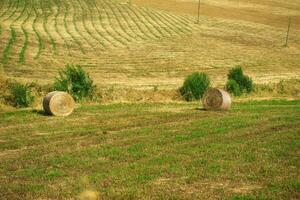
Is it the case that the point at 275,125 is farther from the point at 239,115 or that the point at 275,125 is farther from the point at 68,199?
the point at 68,199

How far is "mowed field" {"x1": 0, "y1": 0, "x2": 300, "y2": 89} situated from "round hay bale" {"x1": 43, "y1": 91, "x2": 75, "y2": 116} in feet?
36.0

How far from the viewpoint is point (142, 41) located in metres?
56.1

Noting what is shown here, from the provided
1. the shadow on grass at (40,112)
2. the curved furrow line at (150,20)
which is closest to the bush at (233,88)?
the shadow on grass at (40,112)

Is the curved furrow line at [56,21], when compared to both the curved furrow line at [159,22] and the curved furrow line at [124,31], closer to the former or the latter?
the curved furrow line at [124,31]

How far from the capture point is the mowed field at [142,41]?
132 ft

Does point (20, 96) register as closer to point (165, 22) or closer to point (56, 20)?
point (56, 20)

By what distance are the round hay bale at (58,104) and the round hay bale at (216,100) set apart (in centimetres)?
639

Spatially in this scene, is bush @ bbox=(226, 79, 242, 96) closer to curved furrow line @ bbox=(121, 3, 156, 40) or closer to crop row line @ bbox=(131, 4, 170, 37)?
curved furrow line @ bbox=(121, 3, 156, 40)

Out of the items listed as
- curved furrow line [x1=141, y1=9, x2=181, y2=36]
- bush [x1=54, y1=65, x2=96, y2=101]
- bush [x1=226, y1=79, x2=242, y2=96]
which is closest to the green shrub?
bush [x1=54, y1=65, x2=96, y2=101]

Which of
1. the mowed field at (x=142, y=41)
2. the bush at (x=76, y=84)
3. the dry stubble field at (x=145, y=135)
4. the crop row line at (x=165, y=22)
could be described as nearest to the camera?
the dry stubble field at (x=145, y=135)

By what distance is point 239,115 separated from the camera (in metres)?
21.7

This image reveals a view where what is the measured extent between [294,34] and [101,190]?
207 ft

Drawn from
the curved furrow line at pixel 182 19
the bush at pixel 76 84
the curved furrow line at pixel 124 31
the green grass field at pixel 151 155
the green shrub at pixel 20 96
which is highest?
the curved furrow line at pixel 182 19

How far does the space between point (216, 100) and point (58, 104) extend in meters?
7.27
